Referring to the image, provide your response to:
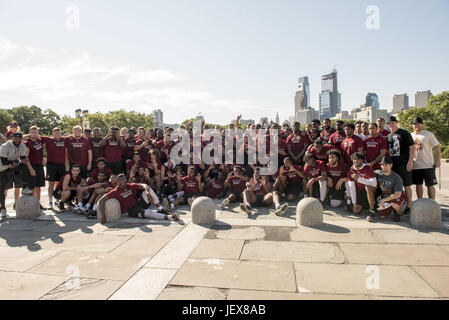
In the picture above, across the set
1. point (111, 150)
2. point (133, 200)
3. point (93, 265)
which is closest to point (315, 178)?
point (133, 200)

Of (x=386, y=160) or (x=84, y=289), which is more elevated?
(x=386, y=160)

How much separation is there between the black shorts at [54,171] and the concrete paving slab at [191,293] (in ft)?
22.1

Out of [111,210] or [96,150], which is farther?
[96,150]

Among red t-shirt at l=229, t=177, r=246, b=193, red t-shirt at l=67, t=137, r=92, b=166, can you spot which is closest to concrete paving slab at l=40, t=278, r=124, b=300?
red t-shirt at l=229, t=177, r=246, b=193

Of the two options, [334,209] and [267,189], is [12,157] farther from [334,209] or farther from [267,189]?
[334,209]

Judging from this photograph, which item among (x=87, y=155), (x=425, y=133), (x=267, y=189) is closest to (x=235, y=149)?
(x=267, y=189)

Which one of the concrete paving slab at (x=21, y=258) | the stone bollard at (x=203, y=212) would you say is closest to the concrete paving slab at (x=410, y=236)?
the stone bollard at (x=203, y=212)

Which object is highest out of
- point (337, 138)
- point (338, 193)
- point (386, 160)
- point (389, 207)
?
point (337, 138)

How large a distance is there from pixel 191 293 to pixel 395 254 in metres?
3.39

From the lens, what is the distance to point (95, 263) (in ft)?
15.1

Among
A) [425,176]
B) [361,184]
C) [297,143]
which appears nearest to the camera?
[361,184]

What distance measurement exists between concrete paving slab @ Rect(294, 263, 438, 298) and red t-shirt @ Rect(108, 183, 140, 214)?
183 inches

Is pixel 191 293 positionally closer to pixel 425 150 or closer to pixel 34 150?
pixel 425 150

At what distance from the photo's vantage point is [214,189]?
9547 millimetres
